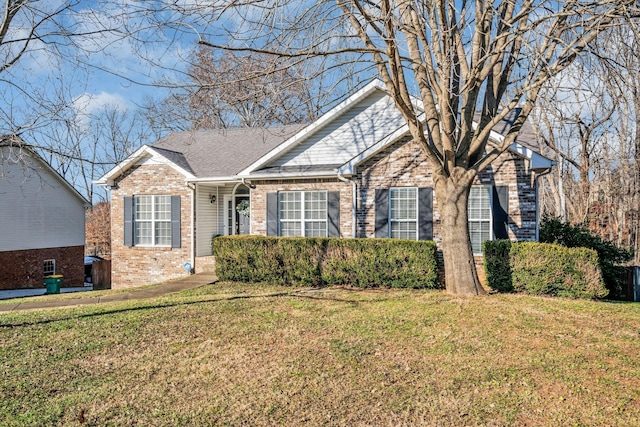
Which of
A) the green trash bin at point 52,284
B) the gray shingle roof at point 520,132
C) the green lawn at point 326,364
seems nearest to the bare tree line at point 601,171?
the gray shingle roof at point 520,132

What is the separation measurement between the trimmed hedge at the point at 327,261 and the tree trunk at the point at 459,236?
985 mm

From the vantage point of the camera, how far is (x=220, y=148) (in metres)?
16.7

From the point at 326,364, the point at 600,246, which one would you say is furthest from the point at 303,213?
the point at 600,246

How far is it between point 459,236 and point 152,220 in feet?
34.1

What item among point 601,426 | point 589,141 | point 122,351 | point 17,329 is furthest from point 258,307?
point 589,141

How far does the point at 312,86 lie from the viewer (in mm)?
9422

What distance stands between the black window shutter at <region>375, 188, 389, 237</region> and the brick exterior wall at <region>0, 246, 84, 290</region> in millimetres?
15924

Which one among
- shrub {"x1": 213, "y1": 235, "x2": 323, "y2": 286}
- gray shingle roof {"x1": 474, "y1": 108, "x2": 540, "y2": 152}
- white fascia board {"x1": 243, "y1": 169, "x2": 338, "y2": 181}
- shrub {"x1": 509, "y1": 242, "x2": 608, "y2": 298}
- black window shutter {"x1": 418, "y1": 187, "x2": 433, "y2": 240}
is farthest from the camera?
white fascia board {"x1": 243, "y1": 169, "x2": 338, "y2": 181}

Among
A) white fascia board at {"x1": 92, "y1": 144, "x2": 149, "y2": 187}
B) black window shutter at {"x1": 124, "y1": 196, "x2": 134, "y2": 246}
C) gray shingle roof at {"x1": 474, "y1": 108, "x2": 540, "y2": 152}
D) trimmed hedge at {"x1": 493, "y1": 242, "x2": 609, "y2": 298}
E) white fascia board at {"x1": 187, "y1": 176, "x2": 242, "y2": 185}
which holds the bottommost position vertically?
trimmed hedge at {"x1": 493, "y1": 242, "x2": 609, "y2": 298}

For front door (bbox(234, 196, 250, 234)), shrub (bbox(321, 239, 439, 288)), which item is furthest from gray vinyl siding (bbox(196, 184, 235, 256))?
shrub (bbox(321, 239, 439, 288))

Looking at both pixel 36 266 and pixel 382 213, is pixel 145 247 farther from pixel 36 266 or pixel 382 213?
pixel 382 213

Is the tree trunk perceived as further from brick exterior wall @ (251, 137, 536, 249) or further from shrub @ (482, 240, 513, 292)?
brick exterior wall @ (251, 137, 536, 249)

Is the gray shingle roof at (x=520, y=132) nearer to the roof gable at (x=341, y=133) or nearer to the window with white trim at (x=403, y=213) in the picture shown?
the roof gable at (x=341, y=133)

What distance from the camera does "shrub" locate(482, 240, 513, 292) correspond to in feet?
31.8
